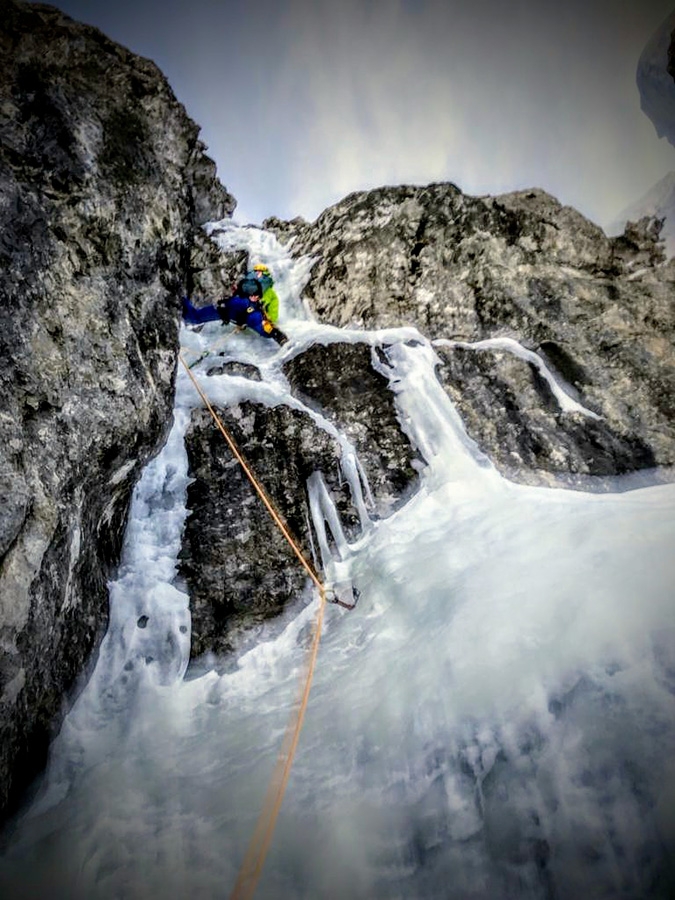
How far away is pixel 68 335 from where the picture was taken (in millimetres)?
3799

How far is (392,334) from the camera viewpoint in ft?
22.7

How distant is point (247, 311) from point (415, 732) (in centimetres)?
644

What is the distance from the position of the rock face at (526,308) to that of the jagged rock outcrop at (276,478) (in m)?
1.15

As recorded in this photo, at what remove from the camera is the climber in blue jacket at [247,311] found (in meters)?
7.22

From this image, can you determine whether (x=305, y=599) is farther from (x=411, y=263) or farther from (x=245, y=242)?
(x=245, y=242)

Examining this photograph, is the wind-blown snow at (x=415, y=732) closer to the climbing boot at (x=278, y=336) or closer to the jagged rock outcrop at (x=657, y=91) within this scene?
the climbing boot at (x=278, y=336)

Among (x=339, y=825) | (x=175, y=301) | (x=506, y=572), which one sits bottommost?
(x=339, y=825)

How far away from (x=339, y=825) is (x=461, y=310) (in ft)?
21.5

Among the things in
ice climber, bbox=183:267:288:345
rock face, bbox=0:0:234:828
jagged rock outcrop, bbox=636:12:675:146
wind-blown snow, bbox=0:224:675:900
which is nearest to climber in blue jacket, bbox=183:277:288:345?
ice climber, bbox=183:267:288:345

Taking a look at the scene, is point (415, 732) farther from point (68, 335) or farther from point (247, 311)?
point (247, 311)

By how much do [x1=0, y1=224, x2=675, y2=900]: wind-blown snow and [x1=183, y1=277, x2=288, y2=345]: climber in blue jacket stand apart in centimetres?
381

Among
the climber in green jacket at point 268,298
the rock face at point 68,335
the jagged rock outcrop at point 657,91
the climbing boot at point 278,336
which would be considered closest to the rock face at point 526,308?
the climber in green jacket at point 268,298

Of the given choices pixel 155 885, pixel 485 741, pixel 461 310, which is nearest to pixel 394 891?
pixel 485 741

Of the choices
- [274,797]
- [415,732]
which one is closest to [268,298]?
[415,732]
